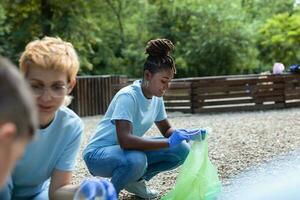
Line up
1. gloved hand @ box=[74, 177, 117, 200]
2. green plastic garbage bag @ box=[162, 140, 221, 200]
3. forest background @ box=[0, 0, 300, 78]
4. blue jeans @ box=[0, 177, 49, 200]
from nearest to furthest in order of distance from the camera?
gloved hand @ box=[74, 177, 117, 200] < blue jeans @ box=[0, 177, 49, 200] < green plastic garbage bag @ box=[162, 140, 221, 200] < forest background @ box=[0, 0, 300, 78]

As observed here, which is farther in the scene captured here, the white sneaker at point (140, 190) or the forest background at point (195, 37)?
the forest background at point (195, 37)

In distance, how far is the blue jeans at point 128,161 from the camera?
11.9ft

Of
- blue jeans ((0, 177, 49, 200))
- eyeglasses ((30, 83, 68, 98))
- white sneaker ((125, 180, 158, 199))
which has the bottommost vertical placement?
white sneaker ((125, 180, 158, 199))

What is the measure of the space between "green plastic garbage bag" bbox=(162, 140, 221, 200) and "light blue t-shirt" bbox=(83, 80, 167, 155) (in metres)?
0.43

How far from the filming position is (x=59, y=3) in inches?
746

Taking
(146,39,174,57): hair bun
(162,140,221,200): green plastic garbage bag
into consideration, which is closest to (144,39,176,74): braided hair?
(146,39,174,57): hair bun

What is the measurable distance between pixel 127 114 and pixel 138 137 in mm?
167

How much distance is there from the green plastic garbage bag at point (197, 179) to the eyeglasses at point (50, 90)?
1.36m

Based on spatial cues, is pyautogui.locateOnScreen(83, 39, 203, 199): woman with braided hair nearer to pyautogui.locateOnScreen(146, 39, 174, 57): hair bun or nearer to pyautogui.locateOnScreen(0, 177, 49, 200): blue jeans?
pyautogui.locateOnScreen(146, 39, 174, 57): hair bun

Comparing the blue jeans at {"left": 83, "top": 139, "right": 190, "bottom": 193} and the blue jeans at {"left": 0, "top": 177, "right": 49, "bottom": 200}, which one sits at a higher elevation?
the blue jeans at {"left": 0, "top": 177, "right": 49, "bottom": 200}

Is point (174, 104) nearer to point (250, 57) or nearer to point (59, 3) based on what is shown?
point (59, 3)

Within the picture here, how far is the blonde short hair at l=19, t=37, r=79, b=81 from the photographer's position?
2.45m

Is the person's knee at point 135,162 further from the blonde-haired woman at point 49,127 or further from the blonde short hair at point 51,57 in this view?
the blonde short hair at point 51,57

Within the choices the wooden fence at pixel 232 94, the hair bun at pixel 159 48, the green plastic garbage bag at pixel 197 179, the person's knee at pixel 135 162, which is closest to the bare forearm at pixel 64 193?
the person's knee at pixel 135 162
